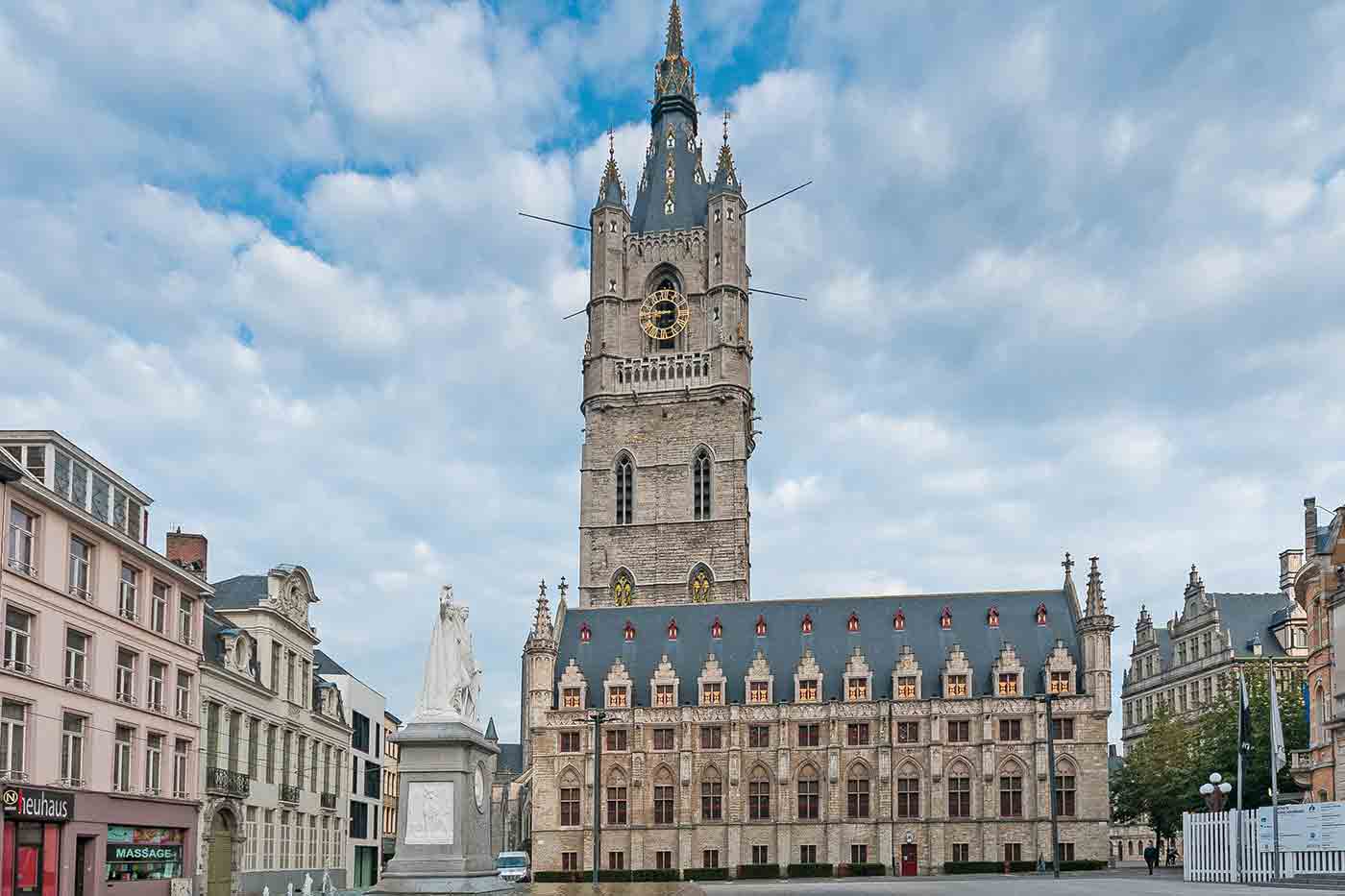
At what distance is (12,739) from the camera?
34.2 m

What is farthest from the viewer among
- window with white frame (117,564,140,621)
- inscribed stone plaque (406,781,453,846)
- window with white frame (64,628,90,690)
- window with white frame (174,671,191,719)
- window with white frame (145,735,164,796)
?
window with white frame (174,671,191,719)

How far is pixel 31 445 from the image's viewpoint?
37.3 metres

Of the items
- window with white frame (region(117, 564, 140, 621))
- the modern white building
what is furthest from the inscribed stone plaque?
the modern white building

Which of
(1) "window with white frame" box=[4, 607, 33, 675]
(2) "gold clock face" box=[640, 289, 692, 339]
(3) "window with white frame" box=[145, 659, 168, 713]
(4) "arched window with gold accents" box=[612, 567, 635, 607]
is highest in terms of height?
(2) "gold clock face" box=[640, 289, 692, 339]

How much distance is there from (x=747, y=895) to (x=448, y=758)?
2376cm

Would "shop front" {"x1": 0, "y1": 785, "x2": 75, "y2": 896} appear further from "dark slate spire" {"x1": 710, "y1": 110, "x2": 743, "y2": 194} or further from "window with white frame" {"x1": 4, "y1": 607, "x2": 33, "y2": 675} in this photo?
"dark slate spire" {"x1": 710, "y1": 110, "x2": 743, "y2": 194}

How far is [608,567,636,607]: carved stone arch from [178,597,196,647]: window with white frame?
→ 51.1 m

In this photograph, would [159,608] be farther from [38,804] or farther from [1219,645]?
[1219,645]

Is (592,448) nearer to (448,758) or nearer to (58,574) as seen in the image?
(58,574)

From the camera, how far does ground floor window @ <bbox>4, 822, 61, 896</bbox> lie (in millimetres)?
33844

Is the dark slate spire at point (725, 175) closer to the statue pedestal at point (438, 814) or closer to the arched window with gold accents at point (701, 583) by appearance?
the arched window with gold accents at point (701, 583)

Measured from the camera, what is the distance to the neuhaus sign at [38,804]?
33125 millimetres

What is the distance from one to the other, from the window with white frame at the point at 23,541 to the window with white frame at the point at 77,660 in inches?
110

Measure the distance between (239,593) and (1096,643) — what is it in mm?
43474
